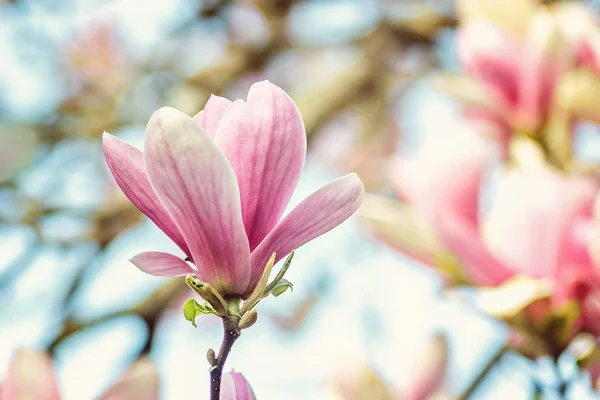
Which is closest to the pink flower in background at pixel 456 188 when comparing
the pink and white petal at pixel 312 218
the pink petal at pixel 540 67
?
the pink petal at pixel 540 67

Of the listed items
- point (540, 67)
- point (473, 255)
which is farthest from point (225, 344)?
point (540, 67)

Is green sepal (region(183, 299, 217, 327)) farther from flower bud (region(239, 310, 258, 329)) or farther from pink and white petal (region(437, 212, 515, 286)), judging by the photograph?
pink and white petal (region(437, 212, 515, 286))

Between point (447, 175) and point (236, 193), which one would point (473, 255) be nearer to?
point (447, 175)

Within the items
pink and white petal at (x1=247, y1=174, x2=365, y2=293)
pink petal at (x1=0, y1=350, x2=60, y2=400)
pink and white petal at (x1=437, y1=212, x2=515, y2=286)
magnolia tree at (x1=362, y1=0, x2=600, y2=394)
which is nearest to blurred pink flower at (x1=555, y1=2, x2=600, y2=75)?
magnolia tree at (x1=362, y1=0, x2=600, y2=394)

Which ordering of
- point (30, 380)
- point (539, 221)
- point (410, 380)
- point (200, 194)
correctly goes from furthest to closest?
point (410, 380) → point (539, 221) → point (30, 380) → point (200, 194)

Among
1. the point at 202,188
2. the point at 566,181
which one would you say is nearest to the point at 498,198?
the point at 566,181

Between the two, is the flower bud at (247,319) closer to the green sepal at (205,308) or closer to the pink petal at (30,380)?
the green sepal at (205,308)
